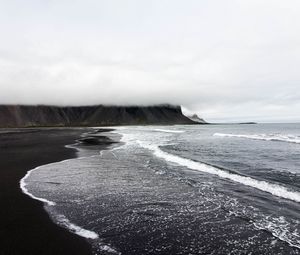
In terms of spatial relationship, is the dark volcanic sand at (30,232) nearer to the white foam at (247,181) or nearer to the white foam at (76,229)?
the white foam at (76,229)

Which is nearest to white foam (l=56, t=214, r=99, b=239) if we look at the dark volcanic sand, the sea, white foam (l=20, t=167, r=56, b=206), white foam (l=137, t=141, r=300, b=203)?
the sea

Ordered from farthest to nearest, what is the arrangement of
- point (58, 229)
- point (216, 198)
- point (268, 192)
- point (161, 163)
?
point (161, 163)
point (268, 192)
point (216, 198)
point (58, 229)

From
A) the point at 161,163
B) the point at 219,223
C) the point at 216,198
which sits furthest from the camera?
the point at 161,163

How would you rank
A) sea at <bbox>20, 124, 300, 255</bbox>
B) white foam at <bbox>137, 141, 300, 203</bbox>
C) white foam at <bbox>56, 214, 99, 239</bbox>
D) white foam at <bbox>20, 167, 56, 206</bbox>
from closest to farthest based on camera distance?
sea at <bbox>20, 124, 300, 255</bbox>, white foam at <bbox>56, 214, 99, 239</bbox>, white foam at <bbox>20, 167, 56, 206</bbox>, white foam at <bbox>137, 141, 300, 203</bbox>

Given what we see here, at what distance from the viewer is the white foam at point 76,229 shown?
824 centimetres

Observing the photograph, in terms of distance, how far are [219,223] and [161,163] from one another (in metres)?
13.1

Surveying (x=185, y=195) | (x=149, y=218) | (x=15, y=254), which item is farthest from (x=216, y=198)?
(x=15, y=254)

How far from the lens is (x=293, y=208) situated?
11.0 metres

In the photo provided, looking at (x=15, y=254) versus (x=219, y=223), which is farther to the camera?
(x=219, y=223)

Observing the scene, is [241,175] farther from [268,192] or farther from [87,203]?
[87,203]

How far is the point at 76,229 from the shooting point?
869cm

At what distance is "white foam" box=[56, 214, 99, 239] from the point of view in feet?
27.0

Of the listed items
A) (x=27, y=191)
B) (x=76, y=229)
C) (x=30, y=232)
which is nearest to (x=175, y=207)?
(x=76, y=229)

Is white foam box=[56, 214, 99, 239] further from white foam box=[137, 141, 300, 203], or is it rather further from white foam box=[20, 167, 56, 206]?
white foam box=[137, 141, 300, 203]
